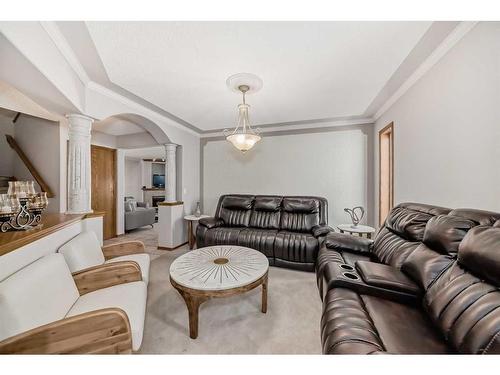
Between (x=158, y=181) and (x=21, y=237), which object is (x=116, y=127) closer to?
(x=21, y=237)

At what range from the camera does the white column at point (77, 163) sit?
2.18 m

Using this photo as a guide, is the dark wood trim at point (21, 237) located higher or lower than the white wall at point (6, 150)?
lower

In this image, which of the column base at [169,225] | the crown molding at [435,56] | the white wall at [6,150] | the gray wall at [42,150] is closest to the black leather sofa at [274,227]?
the column base at [169,225]

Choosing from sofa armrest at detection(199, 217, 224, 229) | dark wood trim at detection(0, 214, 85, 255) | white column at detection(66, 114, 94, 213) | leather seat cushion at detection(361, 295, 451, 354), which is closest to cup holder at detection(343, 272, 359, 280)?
leather seat cushion at detection(361, 295, 451, 354)

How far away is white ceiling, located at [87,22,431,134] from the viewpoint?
1.43 meters

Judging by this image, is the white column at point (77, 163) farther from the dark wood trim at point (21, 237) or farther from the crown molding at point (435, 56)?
the crown molding at point (435, 56)

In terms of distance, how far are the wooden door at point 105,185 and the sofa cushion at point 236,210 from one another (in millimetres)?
2741

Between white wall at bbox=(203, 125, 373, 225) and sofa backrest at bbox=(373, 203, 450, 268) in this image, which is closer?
sofa backrest at bbox=(373, 203, 450, 268)

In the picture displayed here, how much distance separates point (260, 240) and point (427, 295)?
6.83 ft

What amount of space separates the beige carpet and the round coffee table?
0.14 m

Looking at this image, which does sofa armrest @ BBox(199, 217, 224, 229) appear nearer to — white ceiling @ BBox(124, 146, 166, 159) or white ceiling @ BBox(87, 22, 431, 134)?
white ceiling @ BBox(87, 22, 431, 134)

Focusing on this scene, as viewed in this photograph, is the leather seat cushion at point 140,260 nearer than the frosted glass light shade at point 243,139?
Yes

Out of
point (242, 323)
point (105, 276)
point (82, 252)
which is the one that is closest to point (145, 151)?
point (82, 252)
